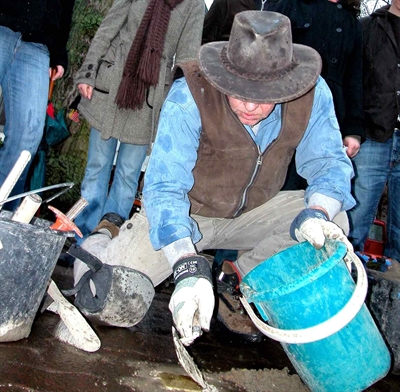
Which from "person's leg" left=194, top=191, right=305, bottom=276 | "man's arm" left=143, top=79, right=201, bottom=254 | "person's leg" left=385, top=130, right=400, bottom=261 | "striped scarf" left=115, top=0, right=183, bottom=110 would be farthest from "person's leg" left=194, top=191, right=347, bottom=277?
"person's leg" left=385, top=130, right=400, bottom=261

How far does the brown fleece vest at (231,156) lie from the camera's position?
207cm

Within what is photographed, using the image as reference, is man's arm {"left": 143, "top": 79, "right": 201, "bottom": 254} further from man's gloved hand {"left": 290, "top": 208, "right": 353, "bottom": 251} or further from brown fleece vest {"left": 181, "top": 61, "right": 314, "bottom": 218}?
man's gloved hand {"left": 290, "top": 208, "right": 353, "bottom": 251}

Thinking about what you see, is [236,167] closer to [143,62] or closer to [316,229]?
[316,229]

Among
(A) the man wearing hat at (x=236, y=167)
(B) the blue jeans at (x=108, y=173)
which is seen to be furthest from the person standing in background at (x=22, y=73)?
(A) the man wearing hat at (x=236, y=167)

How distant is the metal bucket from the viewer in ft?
5.53

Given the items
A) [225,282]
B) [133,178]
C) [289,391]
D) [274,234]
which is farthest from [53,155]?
[289,391]

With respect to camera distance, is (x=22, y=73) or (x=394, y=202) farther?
(x=394, y=202)

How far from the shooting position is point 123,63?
9.45 feet

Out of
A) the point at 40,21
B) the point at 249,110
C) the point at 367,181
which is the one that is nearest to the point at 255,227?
the point at 249,110

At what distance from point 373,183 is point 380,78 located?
677mm

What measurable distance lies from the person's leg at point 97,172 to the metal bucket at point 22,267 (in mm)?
1042

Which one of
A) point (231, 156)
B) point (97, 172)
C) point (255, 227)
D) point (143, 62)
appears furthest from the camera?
point (97, 172)

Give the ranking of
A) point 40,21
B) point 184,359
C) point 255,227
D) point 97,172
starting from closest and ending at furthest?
point 184,359 < point 255,227 < point 40,21 < point 97,172

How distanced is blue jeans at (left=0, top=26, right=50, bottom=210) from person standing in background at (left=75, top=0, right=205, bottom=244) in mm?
348
